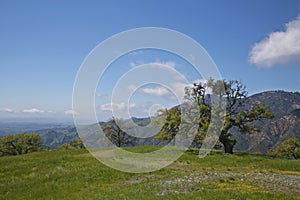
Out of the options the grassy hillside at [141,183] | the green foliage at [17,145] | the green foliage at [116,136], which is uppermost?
the green foliage at [116,136]

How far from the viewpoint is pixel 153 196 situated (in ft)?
56.6

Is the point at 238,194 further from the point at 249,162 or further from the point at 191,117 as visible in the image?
the point at 191,117

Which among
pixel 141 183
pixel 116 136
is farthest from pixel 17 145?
pixel 141 183

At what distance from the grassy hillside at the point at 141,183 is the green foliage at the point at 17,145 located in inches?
2946

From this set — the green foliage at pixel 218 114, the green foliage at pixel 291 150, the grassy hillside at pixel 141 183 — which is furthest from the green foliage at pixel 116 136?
the green foliage at pixel 291 150

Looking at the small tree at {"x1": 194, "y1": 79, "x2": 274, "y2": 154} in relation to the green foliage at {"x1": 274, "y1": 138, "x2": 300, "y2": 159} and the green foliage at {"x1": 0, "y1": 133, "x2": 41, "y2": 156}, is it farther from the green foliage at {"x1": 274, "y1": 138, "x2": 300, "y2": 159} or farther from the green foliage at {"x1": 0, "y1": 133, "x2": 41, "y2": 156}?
the green foliage at {"x1": 0, "y1": 133, "x2": 41, "y2": 156}

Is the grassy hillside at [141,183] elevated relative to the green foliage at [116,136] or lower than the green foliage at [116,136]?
lower

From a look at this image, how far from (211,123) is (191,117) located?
391 centimetres

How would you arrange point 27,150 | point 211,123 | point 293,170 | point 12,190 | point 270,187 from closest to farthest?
point 270,187
point 12,190
point 293,170
point 211,123
point 27,150

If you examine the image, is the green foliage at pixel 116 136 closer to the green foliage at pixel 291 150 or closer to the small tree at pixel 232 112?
the small tree at pixel 232 112

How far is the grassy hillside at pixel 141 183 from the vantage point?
17.7 m

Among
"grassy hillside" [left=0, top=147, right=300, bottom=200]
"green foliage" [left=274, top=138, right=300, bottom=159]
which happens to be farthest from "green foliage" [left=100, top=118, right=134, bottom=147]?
"green foliage" [left=274, top=138, right=300, bottom=159]

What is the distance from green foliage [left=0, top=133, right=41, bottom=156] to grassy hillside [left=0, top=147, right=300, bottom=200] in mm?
74834

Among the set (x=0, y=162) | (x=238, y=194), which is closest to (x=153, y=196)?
(x=238, y=194)
